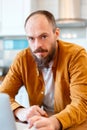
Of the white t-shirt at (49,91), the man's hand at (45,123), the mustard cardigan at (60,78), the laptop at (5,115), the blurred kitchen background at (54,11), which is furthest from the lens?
the blurred kitchen background at (54,11)

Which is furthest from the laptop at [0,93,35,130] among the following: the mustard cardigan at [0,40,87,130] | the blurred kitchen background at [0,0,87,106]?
the blurred kitchen background at [0,0,87,106]

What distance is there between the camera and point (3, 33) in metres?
3.06

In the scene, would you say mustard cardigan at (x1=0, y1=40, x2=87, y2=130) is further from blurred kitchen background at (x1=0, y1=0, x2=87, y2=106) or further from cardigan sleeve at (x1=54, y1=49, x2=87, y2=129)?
blurred kitchen background at (x1=0, y1=0, x2=87, y2=106)

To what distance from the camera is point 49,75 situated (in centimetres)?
143

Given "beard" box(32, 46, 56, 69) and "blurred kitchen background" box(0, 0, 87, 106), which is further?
"blurred kitchen background" box(0, 0, 87, 106)

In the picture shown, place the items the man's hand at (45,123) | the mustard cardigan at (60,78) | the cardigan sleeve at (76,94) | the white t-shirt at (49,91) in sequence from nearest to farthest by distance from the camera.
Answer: the man's hand at (45,123) < the cardigan sleeve at (76,94) < the mustard cardigan at (60,78) < the white t-shirt at (49,91)

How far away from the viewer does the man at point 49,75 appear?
3.71 feet

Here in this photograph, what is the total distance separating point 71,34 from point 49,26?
187 cm

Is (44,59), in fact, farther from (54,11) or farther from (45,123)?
(54,11)

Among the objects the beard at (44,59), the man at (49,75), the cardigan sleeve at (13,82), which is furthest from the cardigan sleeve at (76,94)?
the cardigan sleeve at (13,82)

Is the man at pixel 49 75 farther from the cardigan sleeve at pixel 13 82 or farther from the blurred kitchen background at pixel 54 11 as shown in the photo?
the blurred kitchen background at pixel 54 11

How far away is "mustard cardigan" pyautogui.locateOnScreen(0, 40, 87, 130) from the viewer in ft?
3.98

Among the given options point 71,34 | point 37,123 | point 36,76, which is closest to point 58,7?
point 71,34

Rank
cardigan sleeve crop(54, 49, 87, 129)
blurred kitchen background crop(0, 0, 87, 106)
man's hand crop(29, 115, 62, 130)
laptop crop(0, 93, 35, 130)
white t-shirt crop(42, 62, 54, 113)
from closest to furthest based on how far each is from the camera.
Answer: laptop crop(0, 93, 35, 130), man's hand crop(29, 115, 62, 130), cardigan sleeve crop(54, 49, 87, 129), white t-shirt crop(42, 62, 54, 113), blurred kitchen background crop(0, 0, 87, 106)
